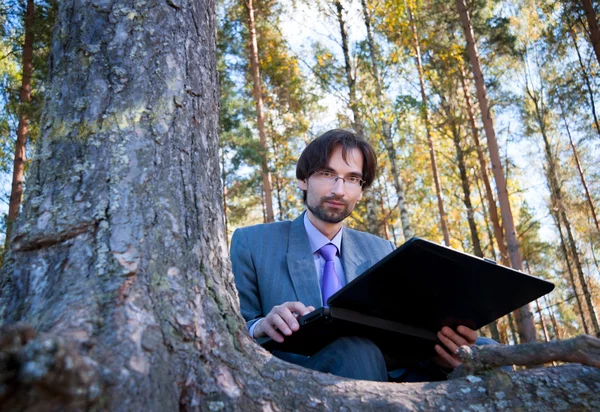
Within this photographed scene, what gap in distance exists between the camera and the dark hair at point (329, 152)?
263 centimetres

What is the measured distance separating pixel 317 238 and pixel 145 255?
5.08 ft

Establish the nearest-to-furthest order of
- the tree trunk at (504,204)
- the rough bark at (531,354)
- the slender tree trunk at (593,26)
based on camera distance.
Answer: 1. the rough bark at (531,354)
2. the slender tree trunk at (593,26)
3. the tree trunk at (504,204)

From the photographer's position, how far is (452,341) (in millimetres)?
1766

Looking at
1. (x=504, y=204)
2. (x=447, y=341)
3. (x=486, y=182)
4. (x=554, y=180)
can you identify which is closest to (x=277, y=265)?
(x=447, y=341)

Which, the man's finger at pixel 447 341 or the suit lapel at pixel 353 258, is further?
the suit lapel at pixel 353 258

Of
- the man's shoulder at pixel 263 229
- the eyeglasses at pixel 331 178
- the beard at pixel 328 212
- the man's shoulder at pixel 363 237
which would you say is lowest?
the man's shoulder at pixel 363 237

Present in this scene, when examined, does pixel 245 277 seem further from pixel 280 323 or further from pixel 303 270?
pixel 280 323

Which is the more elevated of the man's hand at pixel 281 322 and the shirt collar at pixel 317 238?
the shirt collar at pixel 317 238

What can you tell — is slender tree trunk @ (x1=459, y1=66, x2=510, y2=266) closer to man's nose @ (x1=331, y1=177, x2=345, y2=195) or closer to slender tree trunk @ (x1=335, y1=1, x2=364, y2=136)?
slender tree trunk @ (x1=335, y1=1, x2=364, y2=136)

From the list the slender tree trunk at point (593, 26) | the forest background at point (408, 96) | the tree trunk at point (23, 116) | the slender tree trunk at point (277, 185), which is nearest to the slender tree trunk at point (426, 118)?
the forest background at point (408, 96)

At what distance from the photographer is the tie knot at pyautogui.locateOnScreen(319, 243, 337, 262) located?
8.04ft

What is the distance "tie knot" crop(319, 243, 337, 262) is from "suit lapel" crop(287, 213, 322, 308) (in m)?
0.13

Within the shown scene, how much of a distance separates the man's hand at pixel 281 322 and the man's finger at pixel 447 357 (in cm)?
59

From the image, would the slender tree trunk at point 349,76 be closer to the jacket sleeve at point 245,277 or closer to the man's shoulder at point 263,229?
the man's shoulder at point 263,229
